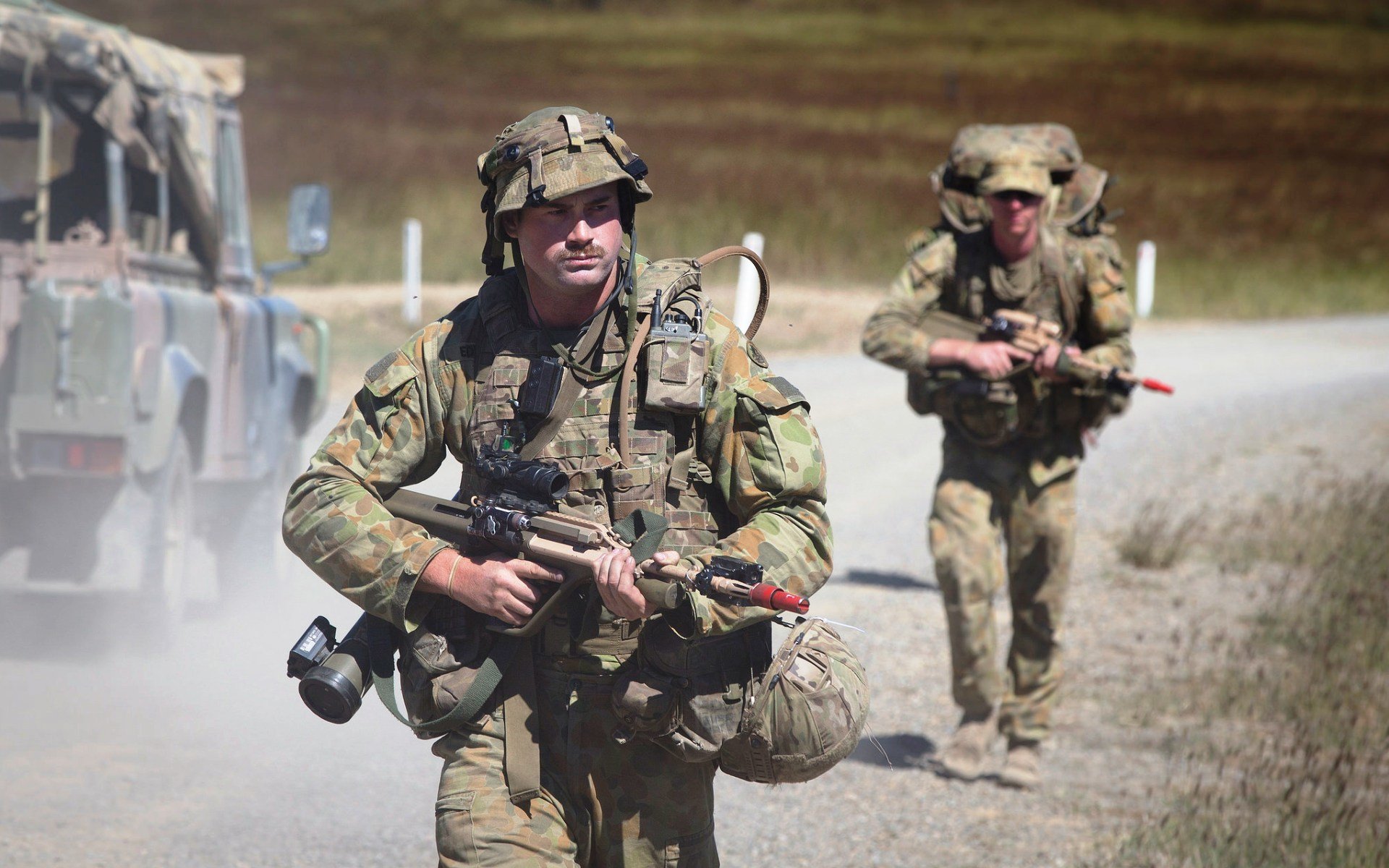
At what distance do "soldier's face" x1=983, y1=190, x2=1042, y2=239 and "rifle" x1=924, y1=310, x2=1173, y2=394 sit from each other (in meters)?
0.30

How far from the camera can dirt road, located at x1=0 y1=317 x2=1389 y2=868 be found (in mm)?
5066

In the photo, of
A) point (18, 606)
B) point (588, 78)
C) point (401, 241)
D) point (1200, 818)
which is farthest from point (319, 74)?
point (1200, 818)

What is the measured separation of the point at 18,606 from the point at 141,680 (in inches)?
46.5

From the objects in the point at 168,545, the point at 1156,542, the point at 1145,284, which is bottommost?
the point at 1145,284

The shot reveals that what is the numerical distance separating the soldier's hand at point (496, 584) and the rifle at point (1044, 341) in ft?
10.5

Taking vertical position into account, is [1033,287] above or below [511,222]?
below

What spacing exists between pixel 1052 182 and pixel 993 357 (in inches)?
30.4

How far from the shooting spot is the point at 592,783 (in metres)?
3.36

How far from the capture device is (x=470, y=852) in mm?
3188

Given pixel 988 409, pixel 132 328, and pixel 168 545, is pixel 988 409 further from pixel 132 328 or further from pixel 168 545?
pixel 168 545

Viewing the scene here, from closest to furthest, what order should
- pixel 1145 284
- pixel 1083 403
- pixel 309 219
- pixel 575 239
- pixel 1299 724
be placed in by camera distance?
pixel 575 239 < pixel 1083 403 < pixel 1299 724 < pixel 309 219 < pixel 1145 284

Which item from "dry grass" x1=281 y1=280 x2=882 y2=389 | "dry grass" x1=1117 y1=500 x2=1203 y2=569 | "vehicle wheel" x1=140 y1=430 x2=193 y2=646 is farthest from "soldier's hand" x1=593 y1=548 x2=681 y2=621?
"dry grass" x1=281 y1=280 x2=882 y2=389

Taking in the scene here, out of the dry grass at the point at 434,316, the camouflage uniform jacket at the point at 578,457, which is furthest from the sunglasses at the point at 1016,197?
the dry grass at the point at 434,316

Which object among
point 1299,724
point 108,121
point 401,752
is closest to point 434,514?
point 401,752
